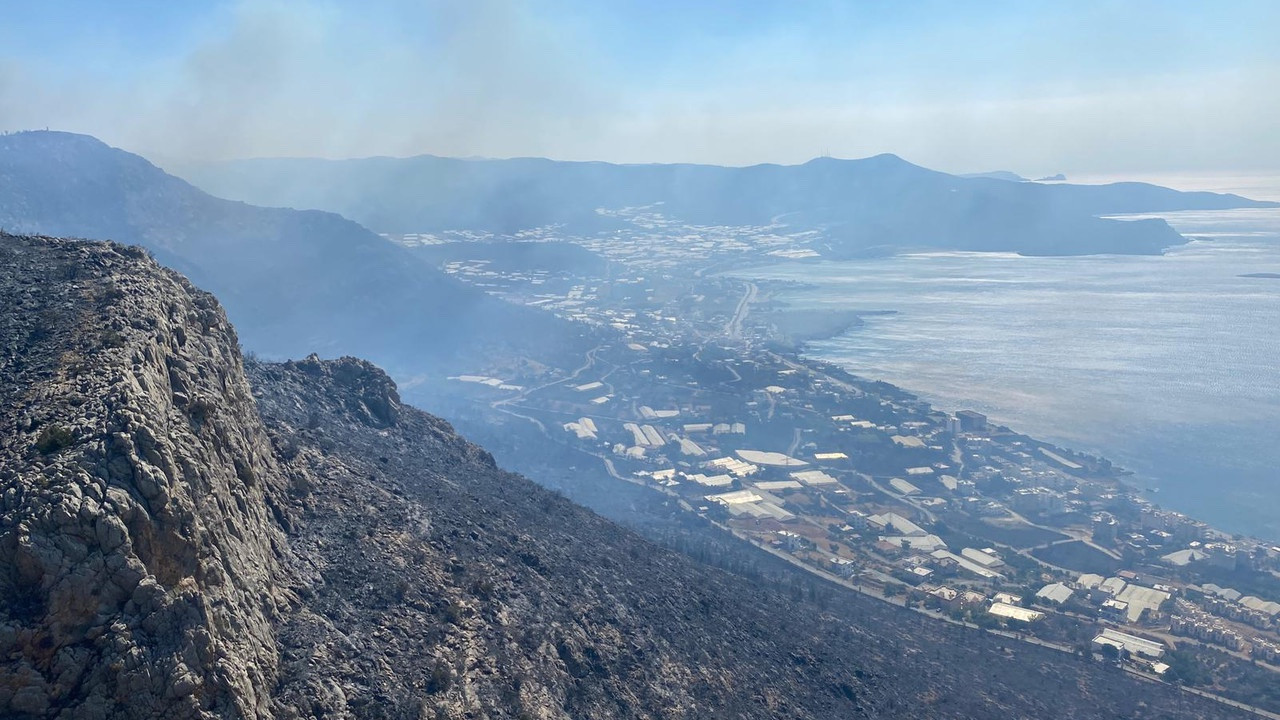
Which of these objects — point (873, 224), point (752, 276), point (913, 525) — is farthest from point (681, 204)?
point (913, 525)

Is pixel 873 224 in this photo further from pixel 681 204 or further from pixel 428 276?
pixel 428 276

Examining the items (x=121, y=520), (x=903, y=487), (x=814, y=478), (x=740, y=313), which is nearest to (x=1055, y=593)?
(x=903, y=487)

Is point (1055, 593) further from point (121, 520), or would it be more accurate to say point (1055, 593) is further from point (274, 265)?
point (274, 265)

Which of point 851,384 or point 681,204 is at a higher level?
point 681,204

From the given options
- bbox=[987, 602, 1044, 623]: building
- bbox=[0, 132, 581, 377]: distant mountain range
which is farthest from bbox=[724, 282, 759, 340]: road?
bbox=[987, 602, 1044, 623]: building

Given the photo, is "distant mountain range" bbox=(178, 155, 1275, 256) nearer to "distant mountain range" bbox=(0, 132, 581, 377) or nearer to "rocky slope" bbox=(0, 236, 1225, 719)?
"distant mountain range" bbox=(0, 132, 581, 377)

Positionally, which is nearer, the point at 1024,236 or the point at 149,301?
the point at 149,301

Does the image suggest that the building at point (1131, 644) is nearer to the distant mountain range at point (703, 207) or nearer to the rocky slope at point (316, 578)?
the rocky slope at point (316, 578)
